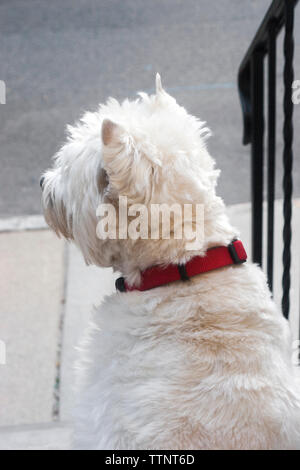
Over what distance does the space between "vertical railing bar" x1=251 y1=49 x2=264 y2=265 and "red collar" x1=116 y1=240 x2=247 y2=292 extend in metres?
1.08

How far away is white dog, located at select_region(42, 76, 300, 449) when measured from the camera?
1.59 m

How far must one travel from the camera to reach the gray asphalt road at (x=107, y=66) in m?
5.92

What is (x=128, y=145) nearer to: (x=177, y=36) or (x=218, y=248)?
(x=218, y=248)

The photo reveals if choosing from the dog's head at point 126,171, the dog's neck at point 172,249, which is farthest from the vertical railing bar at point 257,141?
the dog's neck at point 172,249

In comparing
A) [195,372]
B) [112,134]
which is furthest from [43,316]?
[112,134]

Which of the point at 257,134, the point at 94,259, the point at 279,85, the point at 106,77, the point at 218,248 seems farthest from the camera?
the point at 106,77

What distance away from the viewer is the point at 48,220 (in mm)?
2096

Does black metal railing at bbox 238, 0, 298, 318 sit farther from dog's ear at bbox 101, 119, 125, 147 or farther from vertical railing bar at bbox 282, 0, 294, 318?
dog's ear at bbox 101, 119, 125, 147

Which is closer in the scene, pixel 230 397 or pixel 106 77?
pixel 230 397

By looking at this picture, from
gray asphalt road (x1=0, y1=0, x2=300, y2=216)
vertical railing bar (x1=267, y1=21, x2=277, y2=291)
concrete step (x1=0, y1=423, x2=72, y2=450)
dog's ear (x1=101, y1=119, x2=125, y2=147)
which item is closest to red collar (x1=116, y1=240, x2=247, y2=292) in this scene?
dog's ear (x1=101, y1=119, x2=125, y2=147)

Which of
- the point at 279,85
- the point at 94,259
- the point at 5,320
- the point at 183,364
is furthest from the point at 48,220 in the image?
the point at 279,85

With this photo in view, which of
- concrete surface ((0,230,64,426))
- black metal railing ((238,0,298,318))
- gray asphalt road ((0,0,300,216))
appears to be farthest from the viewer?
gray asphalt road ((0,0,300,216))

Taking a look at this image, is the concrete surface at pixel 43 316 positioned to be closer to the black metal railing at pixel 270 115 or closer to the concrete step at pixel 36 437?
the concrete step at pixel 36 437

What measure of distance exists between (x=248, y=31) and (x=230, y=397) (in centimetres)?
766
